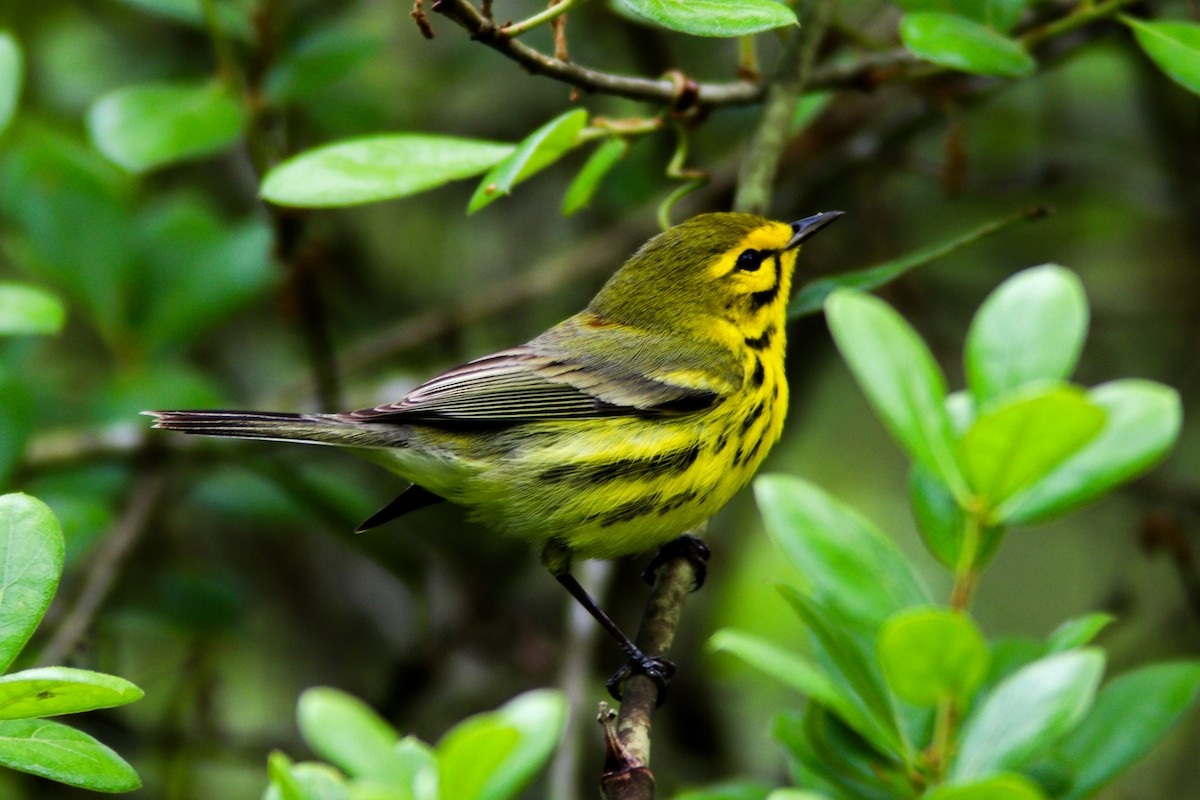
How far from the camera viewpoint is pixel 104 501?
4.00 m

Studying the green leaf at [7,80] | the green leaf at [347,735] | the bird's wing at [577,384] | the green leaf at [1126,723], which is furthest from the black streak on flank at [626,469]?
the green leaf at [347,735]

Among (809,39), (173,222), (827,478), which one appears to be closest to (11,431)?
(173,222)

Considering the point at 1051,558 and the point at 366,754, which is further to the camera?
the point at 1051,558

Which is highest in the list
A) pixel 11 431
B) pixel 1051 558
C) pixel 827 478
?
pixel 11 431

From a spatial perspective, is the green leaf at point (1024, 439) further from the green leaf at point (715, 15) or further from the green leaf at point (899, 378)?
the green leaf at point (715, 15)

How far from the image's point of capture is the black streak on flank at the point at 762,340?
3.53 m

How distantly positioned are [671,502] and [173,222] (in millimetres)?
2098

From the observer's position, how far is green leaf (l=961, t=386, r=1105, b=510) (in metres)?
1.06

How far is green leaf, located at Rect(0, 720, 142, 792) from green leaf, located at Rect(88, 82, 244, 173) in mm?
1826

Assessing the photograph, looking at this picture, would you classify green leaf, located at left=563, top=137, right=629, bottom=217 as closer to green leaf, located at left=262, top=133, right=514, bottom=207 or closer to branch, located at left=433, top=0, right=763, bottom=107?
branch, located at left=433, top=0, right=763, bottom=107

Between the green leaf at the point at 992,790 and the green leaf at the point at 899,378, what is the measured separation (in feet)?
0.88

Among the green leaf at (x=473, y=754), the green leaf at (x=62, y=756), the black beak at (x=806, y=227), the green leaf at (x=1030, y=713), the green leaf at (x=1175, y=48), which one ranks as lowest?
the black beak at (x=806, y=227)

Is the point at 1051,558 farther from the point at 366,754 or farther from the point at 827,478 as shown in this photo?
the point at 366,754

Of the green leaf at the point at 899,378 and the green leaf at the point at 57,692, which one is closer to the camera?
the green leaf at the point at 899,378
